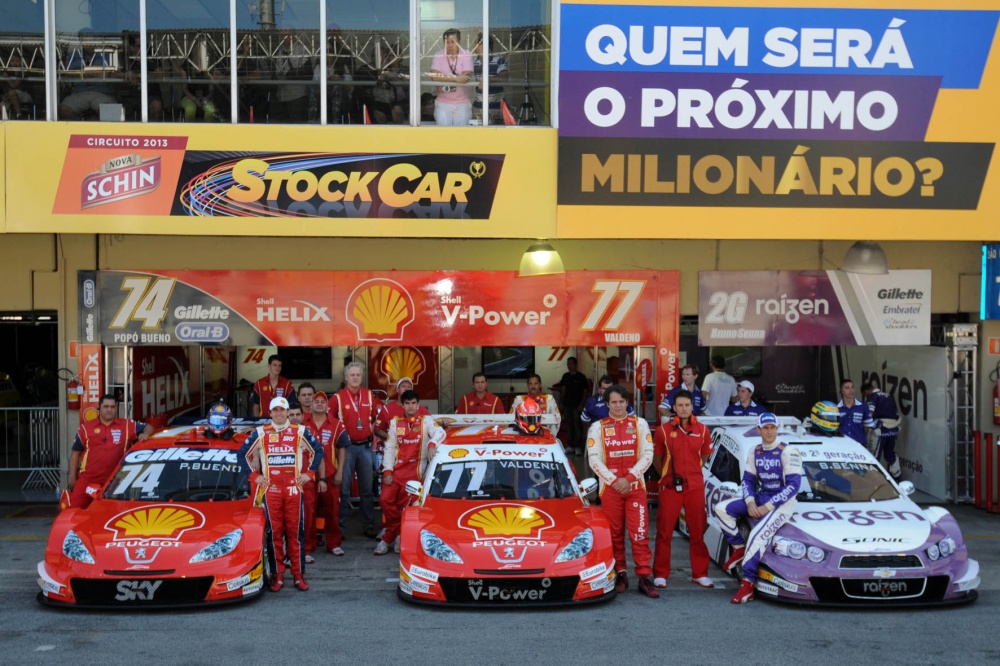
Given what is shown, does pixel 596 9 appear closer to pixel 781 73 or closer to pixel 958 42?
pixel 781 73

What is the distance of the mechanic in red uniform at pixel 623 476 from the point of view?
337 inches

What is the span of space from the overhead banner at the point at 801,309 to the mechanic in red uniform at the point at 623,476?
3.85m

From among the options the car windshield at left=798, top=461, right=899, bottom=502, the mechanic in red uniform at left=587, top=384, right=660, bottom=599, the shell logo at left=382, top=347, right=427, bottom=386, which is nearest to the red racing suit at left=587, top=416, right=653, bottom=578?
the mechanic in red uniform at left=587, top=384, right=660, bottom=599

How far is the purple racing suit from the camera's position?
821 centimetres

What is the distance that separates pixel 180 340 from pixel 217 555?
4.84 metres

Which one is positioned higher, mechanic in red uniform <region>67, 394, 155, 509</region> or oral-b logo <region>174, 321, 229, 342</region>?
oral-b logo <region>174, 321, 229, 342</region>

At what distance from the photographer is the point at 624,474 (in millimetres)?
→ 8836

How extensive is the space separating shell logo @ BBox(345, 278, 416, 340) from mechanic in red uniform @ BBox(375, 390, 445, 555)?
1.98m

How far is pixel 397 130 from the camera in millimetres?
10969

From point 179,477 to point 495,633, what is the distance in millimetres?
3475

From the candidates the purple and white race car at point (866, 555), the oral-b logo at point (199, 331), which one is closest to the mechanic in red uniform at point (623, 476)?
the purple and white race car at point (866, 555)

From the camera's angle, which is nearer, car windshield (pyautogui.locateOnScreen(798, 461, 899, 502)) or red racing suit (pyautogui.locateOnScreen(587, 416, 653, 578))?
red racing suit (pyautogui.locateOnScreen(587, 416, 653, 578))

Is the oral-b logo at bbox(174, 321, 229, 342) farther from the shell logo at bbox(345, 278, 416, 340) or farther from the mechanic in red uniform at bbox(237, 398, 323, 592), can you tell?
the mechanic in red uniform at bbox(237, 398, 323, 592)

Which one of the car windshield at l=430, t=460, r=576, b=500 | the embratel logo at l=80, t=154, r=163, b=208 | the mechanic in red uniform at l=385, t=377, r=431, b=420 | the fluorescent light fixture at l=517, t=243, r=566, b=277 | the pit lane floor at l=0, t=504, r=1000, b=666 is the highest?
the embratel logo at l=80, t=154, r=163, b=208
